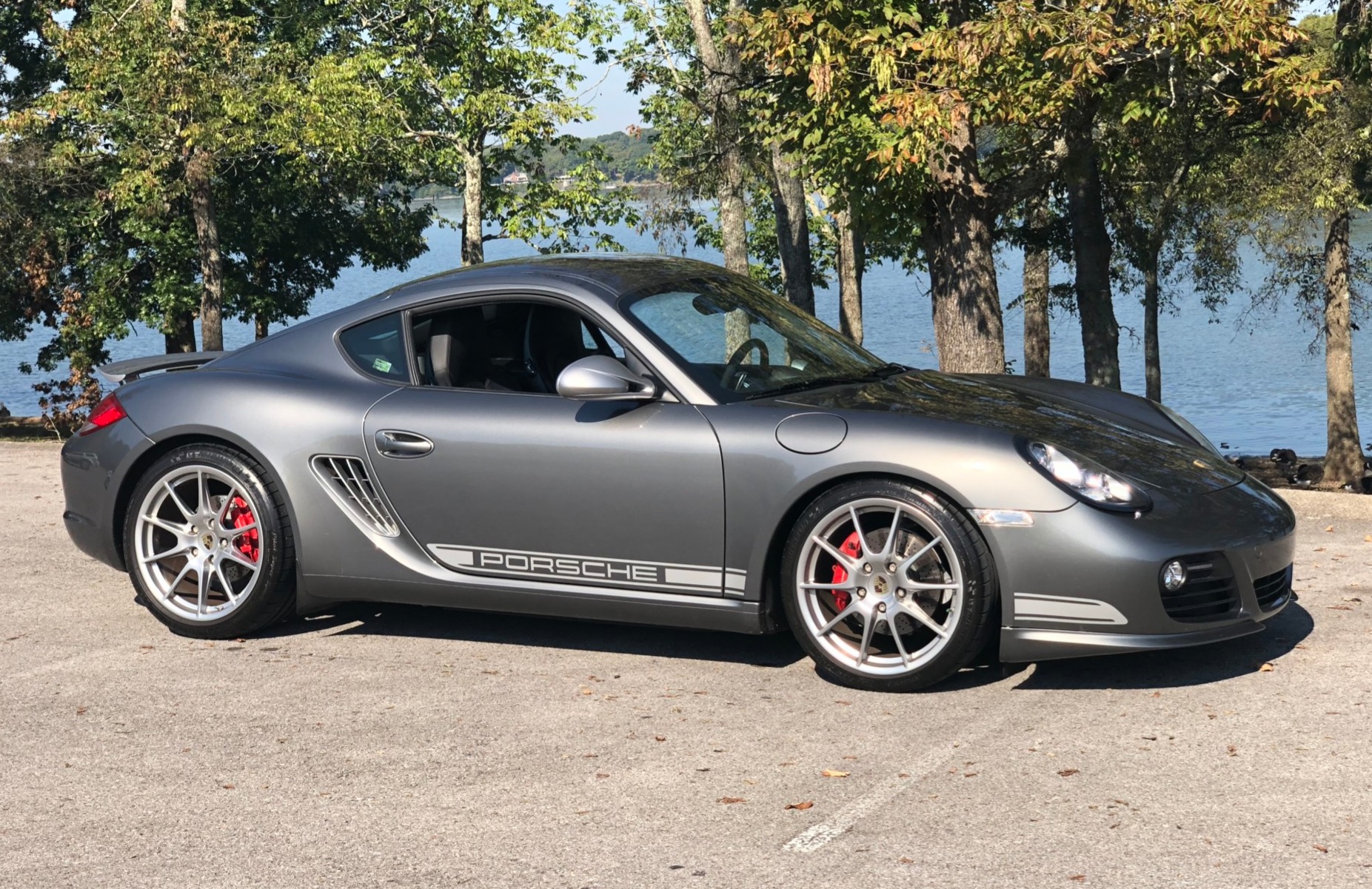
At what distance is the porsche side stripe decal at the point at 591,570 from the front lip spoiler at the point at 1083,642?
0.96m

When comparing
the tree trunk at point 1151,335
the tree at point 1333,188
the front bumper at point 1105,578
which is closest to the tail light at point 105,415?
the front bumper at point 1105,578

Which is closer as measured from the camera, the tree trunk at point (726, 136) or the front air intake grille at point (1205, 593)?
the front air intake grille at point (1205, 593)

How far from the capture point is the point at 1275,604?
5.37 meters

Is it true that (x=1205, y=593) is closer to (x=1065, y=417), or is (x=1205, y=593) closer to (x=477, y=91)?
(x=1065, y=417)

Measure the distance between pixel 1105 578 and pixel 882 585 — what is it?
2.45 ft

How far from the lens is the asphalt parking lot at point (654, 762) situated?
3828 millimetres

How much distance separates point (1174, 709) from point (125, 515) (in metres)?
4.30

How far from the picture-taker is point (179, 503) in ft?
21.0

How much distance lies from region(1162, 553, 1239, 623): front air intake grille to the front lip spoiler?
0.17ft

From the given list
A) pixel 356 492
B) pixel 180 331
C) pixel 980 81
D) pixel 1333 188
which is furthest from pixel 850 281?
pixel 356 492

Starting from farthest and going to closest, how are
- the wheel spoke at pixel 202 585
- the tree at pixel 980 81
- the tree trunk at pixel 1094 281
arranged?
the tree trunk at pixel 1094 281 < the tree at pixel 980 81 < the wheel spoke at pixel 202 585

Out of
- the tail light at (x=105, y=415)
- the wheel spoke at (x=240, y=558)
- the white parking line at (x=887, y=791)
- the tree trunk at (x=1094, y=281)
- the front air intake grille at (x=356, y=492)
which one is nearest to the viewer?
the white parking line at (x=887, y=791)

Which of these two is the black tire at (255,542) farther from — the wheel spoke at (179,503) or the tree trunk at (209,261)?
the tree trunk at (209,261)

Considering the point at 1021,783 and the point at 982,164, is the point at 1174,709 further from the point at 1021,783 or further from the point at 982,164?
the point at 982,164
